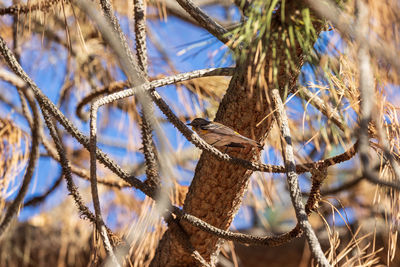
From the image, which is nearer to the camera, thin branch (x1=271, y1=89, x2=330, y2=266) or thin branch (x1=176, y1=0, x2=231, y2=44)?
thin branch (x1=271, y1=89, x2=330, y2=266)

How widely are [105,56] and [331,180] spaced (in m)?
1.13

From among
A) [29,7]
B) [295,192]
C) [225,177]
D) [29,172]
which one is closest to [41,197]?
[29,172]

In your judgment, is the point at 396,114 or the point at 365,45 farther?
the point at 396,114

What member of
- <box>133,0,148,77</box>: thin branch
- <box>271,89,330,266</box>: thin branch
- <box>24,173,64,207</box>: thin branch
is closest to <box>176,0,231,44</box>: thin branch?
<box>133,0,148,77</box>: thin branch

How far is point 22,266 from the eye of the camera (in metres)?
2.44

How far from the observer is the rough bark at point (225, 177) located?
35.2 inches

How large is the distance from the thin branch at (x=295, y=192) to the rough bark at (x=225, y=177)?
0.07 metres

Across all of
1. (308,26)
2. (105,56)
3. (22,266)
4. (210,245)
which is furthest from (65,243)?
(308,26)

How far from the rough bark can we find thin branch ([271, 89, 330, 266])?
7cm

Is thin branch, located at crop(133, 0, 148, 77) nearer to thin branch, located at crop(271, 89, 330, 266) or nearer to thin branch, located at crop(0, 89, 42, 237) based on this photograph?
thin branch, located at crop(271, 89, 330, 266)

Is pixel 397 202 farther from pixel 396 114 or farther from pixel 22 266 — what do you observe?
pixel 22 266

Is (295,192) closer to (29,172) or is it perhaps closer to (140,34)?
(140,34)

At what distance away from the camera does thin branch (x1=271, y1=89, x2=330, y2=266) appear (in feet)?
2.02

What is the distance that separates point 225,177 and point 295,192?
28 cm
